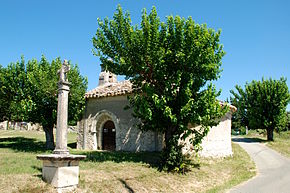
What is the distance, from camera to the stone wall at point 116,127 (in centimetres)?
1462

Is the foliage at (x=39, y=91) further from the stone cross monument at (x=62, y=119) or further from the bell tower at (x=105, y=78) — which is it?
the stone cross monument at (x=62, y=119)

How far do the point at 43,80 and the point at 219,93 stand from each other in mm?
9152

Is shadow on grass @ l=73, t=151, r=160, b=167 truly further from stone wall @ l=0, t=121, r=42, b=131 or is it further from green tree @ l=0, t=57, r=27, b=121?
stone wall @ l=0, t=121, r=42, b=131

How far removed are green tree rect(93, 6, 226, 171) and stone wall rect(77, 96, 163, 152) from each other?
334cm

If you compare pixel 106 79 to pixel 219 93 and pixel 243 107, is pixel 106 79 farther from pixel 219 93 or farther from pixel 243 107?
pixel 243 107

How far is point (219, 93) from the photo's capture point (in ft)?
36.0

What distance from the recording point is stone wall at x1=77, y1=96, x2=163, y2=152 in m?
14.6

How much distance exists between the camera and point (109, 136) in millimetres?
16953

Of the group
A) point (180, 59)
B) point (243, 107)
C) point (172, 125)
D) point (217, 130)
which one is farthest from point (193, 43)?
point (243, 107)

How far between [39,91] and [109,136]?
5590 millimetres

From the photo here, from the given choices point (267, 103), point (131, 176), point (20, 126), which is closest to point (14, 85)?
point (131, 176)

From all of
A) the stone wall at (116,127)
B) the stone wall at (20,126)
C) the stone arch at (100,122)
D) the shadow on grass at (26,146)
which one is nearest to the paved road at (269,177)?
the stone wall at (116,127)

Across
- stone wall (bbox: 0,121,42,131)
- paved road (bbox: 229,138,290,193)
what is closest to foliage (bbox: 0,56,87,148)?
paved road (bbox: 229,138,290,193)

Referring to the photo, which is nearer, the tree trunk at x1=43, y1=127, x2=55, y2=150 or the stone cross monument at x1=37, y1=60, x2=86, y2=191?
the stone cross monument at x1=37, y1=60, x2=86, y2=191
